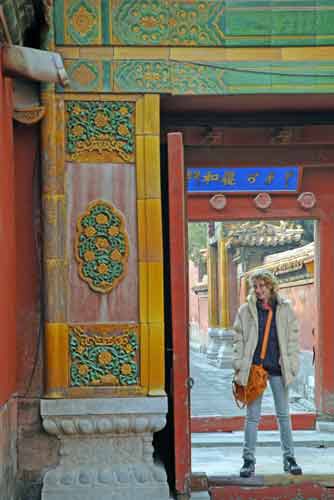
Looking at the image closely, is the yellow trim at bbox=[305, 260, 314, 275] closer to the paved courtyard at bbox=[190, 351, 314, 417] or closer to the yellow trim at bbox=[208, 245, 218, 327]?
the paved courtyard at bbox=[190, 351, 314, 417]

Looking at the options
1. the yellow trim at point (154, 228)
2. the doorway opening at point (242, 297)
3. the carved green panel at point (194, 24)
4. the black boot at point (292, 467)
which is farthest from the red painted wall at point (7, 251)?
the doorway opening at point (242, 297)

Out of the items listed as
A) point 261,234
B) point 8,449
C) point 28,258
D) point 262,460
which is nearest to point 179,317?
point 28,258

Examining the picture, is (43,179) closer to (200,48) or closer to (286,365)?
(200,48)

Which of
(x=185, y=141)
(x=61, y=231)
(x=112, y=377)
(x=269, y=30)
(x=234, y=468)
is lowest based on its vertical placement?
(x=234, y=468)

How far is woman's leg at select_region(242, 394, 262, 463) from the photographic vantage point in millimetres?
6312

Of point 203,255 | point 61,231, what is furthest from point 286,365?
point 203,255

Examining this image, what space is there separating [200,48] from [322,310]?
5064mm

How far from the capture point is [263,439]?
8719 millimetres

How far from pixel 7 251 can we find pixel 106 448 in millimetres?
1432

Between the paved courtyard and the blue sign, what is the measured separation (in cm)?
274

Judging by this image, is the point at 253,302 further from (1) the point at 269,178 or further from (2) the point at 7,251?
(1) the point at 269,178

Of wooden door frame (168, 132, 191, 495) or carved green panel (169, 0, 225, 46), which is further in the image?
carved green panel (169, 0, 225, 46)

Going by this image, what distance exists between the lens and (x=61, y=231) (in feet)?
19.2

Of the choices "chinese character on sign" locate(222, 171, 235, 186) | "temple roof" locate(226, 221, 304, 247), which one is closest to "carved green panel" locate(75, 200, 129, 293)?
"chinese character on sign" locate(222, 171, 235, 186)
